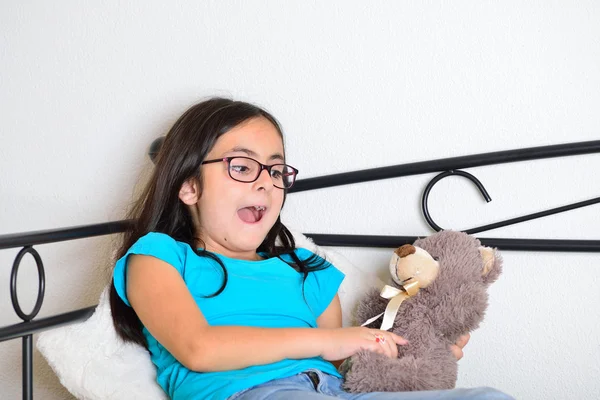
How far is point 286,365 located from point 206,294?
0.19m

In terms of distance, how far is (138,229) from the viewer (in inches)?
52.3

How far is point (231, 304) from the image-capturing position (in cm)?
121

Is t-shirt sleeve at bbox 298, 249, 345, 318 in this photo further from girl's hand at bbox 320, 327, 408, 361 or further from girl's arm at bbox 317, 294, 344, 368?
girl's hand at bbox 320, 327, 408, 361

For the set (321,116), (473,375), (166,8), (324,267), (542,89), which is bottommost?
(473,375)

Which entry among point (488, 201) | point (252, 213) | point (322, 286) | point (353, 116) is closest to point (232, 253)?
point (252, 213)

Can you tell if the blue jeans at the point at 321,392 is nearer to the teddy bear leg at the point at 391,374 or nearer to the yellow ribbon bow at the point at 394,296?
the teddy bear leg at the point at 391,374

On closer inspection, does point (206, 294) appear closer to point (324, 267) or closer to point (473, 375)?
point (324, 267)

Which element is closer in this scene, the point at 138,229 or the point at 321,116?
the point at 138,229

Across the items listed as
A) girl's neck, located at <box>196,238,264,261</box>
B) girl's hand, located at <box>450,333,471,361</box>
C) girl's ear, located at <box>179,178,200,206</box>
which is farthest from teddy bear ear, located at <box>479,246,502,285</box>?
girl's ear, located at <box>179,178,200,206</box>

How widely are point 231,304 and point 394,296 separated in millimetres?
297

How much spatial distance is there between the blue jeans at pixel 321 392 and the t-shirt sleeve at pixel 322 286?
0.20m

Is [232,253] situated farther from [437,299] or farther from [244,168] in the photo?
[437,299]

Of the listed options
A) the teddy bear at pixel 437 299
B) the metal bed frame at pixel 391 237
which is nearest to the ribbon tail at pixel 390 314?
the teddy bear at pixel 437 299

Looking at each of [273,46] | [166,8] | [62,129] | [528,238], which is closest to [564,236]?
[528,238]
